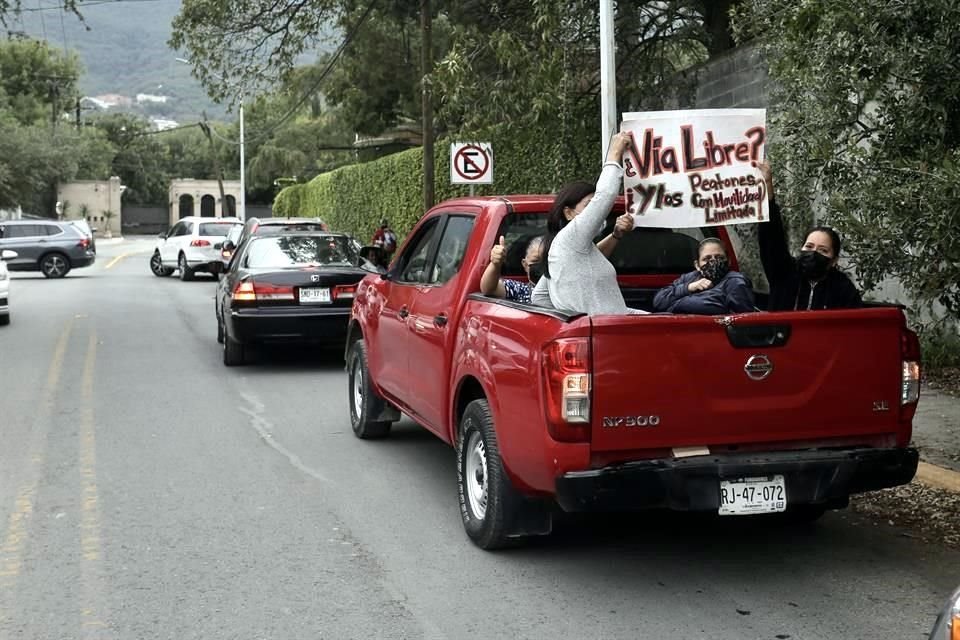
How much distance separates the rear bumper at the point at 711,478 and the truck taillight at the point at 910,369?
11.7 inches

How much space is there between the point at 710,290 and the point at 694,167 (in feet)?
2.14

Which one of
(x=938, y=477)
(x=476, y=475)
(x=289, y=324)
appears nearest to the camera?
(x=476, y=475)

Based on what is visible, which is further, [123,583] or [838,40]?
[838,40]

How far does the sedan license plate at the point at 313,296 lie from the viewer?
13219 millimetres

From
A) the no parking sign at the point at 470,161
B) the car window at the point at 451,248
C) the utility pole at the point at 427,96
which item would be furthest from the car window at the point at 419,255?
the utility pole at the point at 427,96

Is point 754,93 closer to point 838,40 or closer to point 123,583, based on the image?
point 838,40

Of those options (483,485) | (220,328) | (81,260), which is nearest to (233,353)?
(220,328)

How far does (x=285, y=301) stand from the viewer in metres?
13.2

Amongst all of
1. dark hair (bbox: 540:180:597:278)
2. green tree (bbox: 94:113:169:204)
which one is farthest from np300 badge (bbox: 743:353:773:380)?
green tree (bbox: 94:113:169:204)

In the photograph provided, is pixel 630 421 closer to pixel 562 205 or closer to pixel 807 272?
pixel 562 205

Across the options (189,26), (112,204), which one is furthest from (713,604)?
(112,204)

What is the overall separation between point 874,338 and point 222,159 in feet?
391

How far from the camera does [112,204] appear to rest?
100500 mm

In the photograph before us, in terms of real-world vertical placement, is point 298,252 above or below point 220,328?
above
